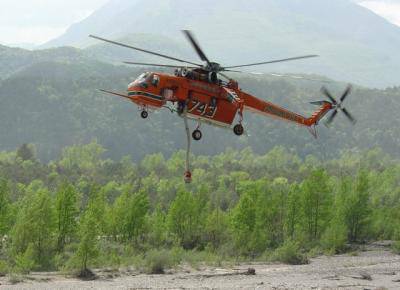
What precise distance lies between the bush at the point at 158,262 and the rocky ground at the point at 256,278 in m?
1.52

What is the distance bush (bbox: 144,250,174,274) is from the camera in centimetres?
6378

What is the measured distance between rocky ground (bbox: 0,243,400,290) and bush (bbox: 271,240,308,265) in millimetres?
1723

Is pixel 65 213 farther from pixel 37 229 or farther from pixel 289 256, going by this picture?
pixel 289 256

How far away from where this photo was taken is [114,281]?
190 feet

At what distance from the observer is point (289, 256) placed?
236 feet

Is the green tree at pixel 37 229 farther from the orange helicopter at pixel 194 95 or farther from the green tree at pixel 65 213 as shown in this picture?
the orange helicopter at pixel 194 95

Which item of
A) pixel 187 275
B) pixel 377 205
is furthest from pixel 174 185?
pixel 187 275

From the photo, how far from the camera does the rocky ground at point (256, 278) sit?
178 ft

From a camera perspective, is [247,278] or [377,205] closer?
[247,278]

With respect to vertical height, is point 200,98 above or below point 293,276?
above

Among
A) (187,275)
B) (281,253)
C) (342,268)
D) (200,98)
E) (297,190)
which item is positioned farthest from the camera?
(297,190)

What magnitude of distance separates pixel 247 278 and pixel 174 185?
68.5m

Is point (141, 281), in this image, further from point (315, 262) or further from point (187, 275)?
point (315, 262)

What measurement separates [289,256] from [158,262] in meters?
16.1
